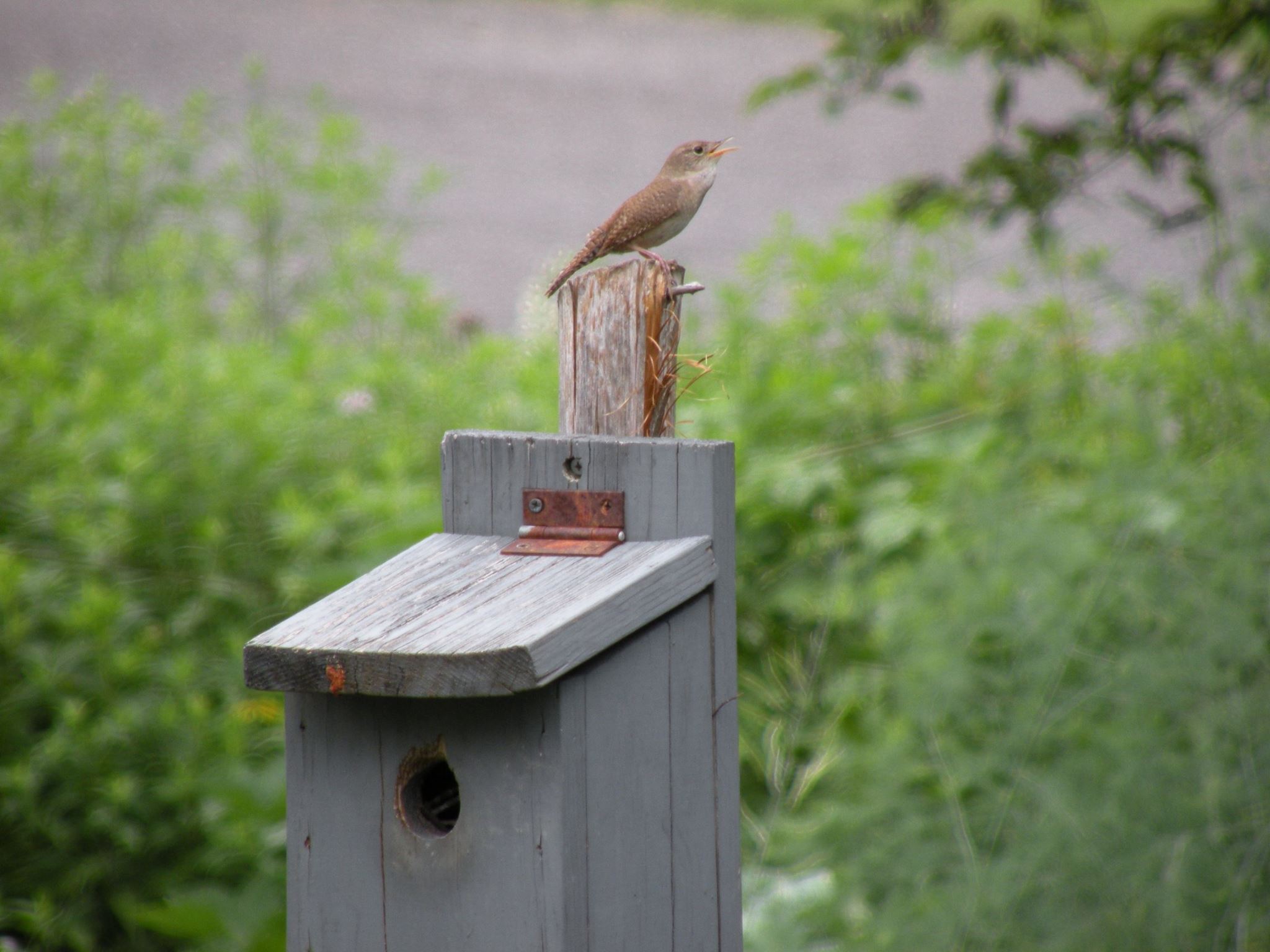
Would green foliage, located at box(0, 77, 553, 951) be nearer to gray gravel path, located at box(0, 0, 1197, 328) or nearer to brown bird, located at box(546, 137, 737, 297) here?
brown bird, located at box(546, 137, 737, 297)

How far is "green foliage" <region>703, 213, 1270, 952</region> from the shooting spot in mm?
2447

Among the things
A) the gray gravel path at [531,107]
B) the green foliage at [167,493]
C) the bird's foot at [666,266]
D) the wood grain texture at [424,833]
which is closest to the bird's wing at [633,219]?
the bird's foot at [666,266]

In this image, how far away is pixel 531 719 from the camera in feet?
5.09

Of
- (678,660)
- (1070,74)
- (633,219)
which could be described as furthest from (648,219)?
(1070,74)

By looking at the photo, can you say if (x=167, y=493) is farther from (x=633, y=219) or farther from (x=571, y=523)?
(x=571, y=523)

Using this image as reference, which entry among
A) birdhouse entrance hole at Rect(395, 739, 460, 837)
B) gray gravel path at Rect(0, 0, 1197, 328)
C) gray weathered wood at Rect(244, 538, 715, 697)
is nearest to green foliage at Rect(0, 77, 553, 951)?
birdhouse entrance hole at Rect(395, 739, 460, 837)

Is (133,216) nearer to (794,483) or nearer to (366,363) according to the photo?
(366,363)

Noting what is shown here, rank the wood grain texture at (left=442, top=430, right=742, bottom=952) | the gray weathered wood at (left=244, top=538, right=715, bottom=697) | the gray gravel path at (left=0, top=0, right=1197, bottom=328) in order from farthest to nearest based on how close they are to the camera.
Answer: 1. the gray gravel path at (left=0, top=0, right=1197, bottom=328)
2. the wood grain texture at (left=442, top=430, right=742, bottom=952)
3. the gray weathered wood at (left=244, top=538, right=715, bottom=697)

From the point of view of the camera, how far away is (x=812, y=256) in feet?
14.5

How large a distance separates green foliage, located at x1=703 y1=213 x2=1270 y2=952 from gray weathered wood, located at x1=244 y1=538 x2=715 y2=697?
119 centimetres

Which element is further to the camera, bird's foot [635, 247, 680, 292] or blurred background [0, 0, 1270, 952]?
blurred background [0, 0, 1270, 952]

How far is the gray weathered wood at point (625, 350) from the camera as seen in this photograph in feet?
5.90

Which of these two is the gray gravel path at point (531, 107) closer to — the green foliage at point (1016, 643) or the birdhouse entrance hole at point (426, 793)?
the green foliage at point (1016, 643)

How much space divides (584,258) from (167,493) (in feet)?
6.95
